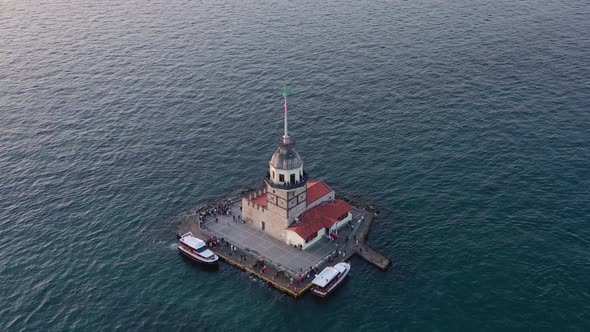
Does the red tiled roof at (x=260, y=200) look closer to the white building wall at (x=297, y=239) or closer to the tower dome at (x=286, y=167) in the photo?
the tower dome at (x=286, y=167)

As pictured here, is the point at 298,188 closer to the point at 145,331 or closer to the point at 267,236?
the point at 267,236

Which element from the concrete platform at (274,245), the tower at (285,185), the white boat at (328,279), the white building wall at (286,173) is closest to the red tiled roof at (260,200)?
the tower at (285,185)

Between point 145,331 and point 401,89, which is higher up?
point 401,89

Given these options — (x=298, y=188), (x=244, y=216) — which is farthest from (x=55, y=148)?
(x=298, y=188)

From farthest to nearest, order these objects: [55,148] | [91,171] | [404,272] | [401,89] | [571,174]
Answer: [401,89] < [55,148] < [91,171] < [571,174] < [404,272]

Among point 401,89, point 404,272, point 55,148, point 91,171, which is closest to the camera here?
point 404,272

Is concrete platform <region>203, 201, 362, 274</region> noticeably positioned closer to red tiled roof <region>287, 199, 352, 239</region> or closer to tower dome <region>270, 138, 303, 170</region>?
red tiled roof <region>287, 199, 352, 239</region>

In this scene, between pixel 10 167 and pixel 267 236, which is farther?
pixel 10 167
